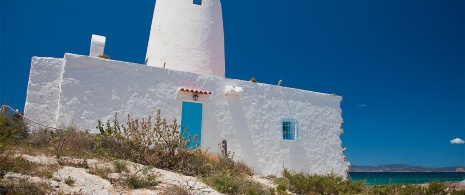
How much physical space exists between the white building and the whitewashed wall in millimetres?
29

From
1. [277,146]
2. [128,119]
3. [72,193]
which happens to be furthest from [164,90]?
[72,193]

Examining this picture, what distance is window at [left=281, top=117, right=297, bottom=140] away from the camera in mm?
14620

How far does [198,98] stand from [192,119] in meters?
0.78

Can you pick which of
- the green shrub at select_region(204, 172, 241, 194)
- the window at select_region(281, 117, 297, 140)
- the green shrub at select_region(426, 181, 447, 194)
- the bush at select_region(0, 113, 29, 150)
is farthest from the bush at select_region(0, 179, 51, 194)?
the green shrub at select_region(426, 181, 447, 194)

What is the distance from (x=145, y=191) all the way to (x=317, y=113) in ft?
31.3

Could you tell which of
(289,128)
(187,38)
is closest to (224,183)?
(289,128)

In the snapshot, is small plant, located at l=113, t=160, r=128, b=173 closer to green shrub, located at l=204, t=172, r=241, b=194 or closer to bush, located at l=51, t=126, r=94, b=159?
Result: bush, located at l=51, t=126, r=94, b=159

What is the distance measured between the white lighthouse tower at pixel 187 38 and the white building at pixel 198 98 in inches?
1.6

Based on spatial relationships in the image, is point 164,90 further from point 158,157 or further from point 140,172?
point 140,172

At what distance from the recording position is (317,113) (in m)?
15.4

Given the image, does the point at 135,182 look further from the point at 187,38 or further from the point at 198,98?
the point at 187,38

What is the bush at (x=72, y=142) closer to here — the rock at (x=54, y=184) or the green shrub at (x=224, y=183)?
the rock at (x=54, y=184)

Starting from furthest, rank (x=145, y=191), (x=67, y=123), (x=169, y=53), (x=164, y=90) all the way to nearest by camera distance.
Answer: (x=169, y=53) → (x=164, y=90) → (x=67, y=123) → (x=145, y=191)

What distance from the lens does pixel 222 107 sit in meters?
13.5
